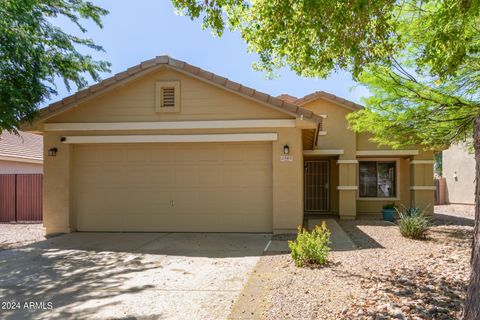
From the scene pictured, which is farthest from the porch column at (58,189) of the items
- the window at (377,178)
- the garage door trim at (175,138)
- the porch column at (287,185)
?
the window at (377,178)

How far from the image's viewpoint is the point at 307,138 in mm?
12383

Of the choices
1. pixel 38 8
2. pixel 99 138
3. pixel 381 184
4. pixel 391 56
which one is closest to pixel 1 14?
pixel 38 8

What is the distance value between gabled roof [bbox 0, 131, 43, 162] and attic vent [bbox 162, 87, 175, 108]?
409 inches

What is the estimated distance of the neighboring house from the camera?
74.4ft

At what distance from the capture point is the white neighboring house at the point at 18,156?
17.4m

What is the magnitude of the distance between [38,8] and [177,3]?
5845 mm

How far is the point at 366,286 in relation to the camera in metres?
5.25

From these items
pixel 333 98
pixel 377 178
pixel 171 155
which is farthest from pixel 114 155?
pixel 377 178

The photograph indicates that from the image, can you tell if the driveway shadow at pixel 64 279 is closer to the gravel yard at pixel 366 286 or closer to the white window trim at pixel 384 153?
the gravel yard at pixel 366 286

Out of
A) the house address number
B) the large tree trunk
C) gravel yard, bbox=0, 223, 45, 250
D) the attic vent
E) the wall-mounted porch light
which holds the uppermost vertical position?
the attic vent

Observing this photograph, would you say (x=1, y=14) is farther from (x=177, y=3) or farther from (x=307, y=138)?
(x=307, y=138)

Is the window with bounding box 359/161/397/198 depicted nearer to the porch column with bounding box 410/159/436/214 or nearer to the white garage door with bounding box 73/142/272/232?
the porch column with bounding box 410/159/436/214

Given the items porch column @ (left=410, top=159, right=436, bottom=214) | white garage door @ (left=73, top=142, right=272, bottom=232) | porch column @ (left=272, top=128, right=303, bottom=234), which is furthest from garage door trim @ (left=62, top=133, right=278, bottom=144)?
porch column @ (left=410, top=159, right=436, bottom=214)

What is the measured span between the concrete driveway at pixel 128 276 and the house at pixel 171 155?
83 centimetres
